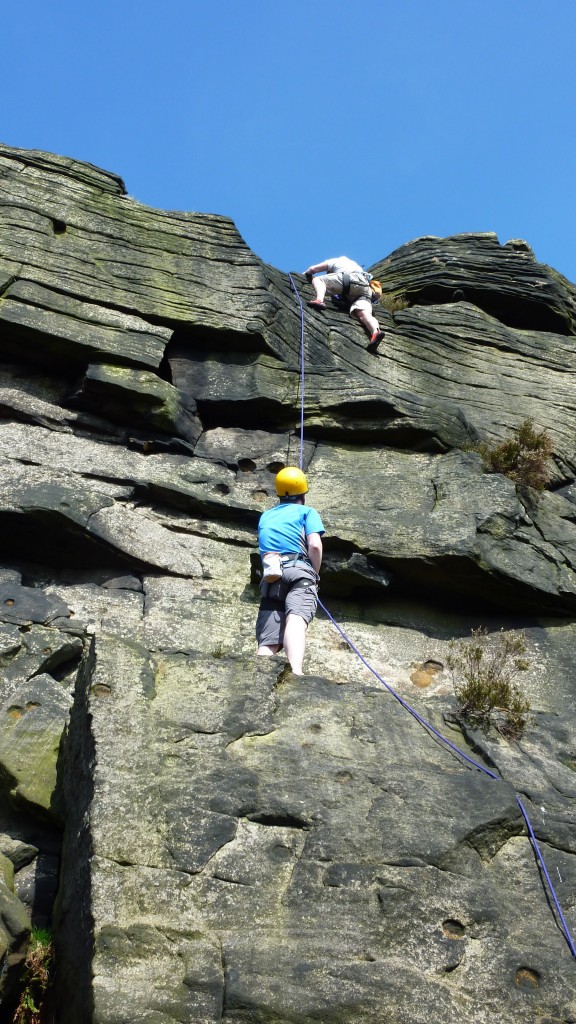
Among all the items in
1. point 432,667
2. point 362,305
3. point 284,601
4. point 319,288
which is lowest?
point 432,667

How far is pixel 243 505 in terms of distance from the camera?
10883mm

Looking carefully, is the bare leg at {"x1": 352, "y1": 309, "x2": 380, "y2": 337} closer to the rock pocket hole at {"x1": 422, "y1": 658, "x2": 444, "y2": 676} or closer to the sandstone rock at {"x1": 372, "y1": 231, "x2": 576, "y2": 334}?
the sandstone rock at {"x1": 372, "y1": 231, "x2": 576, "y2": 334}

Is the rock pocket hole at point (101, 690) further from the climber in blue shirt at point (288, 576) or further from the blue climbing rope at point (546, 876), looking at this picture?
the blue climbing rope at point (546, 876)

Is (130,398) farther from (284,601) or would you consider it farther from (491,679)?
(491,679)

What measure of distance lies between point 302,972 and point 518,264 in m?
14.0

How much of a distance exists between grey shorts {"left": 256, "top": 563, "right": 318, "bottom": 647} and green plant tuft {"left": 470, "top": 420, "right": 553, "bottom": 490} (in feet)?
12.1

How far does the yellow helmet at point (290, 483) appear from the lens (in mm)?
9750

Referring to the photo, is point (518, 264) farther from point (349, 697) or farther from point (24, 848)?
point (24, 848)

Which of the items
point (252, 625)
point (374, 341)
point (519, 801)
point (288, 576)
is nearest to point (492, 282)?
point (374, 341)

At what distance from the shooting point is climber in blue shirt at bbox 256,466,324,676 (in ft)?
28.1

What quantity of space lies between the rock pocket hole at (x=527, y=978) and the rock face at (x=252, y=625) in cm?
1

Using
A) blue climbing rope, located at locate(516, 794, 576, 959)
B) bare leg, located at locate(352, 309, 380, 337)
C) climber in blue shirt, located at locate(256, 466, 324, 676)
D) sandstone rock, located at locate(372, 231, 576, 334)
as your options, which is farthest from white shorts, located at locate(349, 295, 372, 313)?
blue climbing rope, located at locate(516, 794, 576, 959)

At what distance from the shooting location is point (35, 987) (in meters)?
5.81

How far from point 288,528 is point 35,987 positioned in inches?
176
